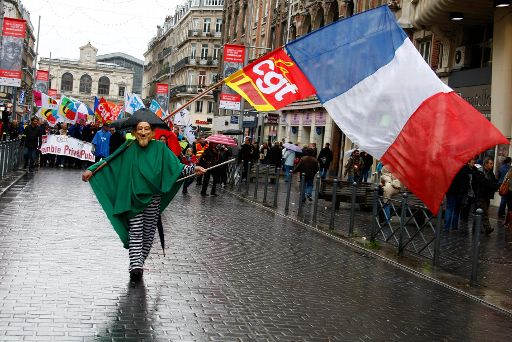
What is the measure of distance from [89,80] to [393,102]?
15232cm

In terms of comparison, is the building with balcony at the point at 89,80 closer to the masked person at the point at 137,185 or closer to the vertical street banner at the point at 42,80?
the vertical street banner at the point at 42,80

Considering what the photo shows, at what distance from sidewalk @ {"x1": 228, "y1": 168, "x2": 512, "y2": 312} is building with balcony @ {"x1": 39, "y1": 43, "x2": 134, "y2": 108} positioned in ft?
457

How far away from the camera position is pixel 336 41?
9.27 meters

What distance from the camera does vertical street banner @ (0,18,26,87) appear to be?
2470 cm

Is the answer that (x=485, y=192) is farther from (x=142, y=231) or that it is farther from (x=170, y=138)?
(x=142, y=231)

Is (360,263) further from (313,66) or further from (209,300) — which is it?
(209,300)

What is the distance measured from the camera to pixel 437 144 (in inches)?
335

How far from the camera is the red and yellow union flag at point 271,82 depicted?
1084 centimetres

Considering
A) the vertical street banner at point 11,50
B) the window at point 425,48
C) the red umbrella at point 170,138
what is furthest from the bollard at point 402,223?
the window at point 425,48

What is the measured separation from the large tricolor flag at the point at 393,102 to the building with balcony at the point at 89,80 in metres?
148

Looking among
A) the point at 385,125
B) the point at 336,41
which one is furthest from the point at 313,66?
the point at 385,125

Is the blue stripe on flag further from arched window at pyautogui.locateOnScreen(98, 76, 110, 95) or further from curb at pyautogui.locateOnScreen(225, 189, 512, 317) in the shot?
arched window at pyautogui.locateOnScreen(98, 76, 110, 95)

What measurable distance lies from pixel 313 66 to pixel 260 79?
5.24ft

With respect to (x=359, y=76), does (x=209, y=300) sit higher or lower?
lower
